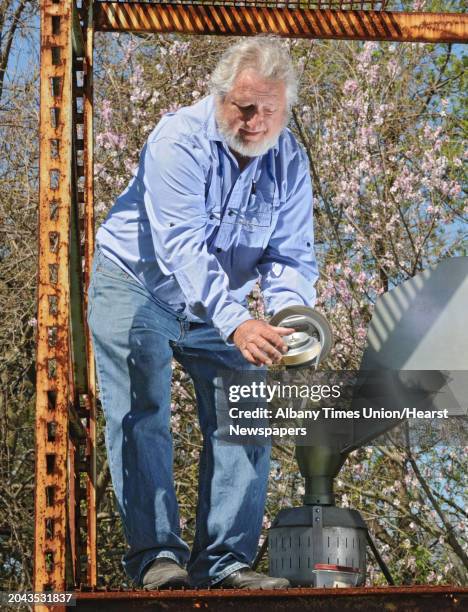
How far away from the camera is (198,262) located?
135 inches

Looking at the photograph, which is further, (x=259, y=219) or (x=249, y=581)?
(x=259, y=219)

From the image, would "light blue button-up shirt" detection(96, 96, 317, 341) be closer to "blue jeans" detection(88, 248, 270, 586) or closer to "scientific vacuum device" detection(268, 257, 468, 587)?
"blue jeans" detection(88, 248, 270, 586)

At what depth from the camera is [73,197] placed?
3.59 metres

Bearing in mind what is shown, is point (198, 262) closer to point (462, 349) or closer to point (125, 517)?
point (125, 517)

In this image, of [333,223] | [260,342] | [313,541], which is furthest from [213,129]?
[333,223]

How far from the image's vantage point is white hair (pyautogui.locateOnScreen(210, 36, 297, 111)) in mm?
3680

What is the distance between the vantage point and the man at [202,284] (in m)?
3.45

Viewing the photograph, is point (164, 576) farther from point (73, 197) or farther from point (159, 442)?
point (73, 197)

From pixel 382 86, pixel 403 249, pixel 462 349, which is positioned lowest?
pixel 462 349

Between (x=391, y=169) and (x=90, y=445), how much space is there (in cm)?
456

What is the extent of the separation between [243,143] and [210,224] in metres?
0.28

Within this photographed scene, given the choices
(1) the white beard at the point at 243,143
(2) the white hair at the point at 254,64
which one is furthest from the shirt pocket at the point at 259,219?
(2) the white hair at the point at 254,64

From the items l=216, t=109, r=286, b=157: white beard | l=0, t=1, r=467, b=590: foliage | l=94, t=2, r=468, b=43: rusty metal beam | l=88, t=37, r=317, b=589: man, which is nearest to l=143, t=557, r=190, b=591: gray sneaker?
l=88, t=37, r=317, b=589: man

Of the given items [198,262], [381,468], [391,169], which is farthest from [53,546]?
[391,169]
